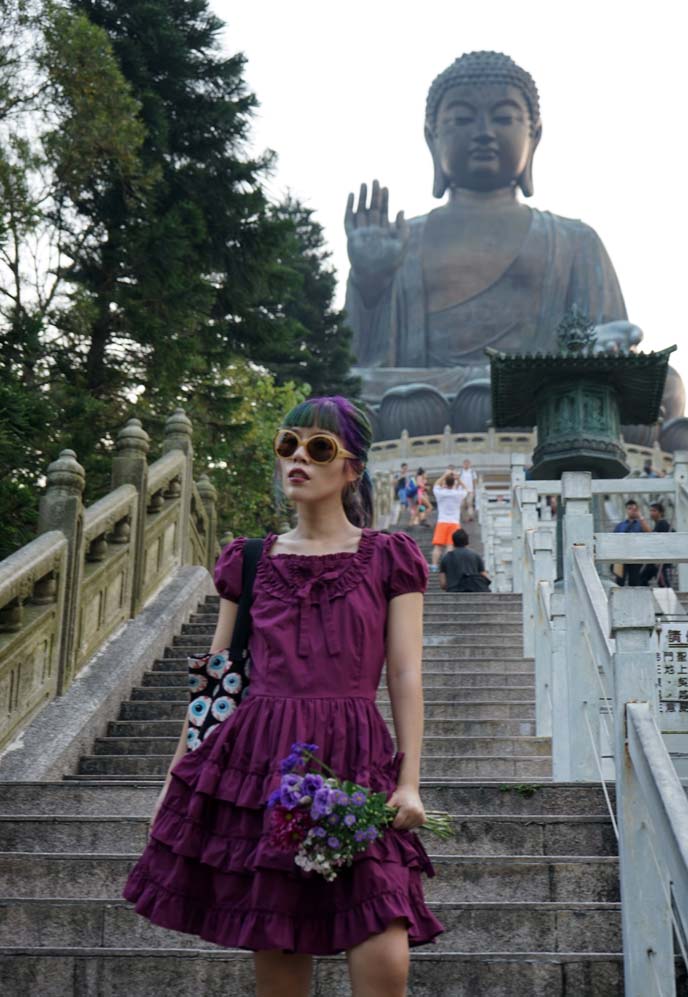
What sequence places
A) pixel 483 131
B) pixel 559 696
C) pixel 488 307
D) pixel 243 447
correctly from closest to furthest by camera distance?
pixel 559 696, pixel 243 447, pixel 488 307, pixel 483 131

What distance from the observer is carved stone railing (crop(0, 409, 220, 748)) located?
616cm

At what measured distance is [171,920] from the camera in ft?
7.82

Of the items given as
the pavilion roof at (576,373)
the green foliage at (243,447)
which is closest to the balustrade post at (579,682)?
the green foliage at (243,447)

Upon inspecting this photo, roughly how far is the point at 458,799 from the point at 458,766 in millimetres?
1142

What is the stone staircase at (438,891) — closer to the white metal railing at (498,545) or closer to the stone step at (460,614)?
the stone step at (460,614)

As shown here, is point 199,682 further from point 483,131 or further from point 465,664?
point 483,131

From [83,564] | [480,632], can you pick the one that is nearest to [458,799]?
[83,564]

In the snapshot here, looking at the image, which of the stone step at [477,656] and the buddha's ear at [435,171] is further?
the buddha's ear at [435,171]

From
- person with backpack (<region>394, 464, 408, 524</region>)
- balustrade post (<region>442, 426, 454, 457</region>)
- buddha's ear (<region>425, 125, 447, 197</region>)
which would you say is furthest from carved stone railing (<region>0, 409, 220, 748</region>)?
buddha's ear (<region>425, 125, 447, 197</region>)

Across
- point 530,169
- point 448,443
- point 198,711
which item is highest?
point 530,169

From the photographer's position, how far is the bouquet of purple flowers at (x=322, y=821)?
2277mm

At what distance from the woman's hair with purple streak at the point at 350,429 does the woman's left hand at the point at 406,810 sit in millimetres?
629

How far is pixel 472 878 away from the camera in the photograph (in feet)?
13.3

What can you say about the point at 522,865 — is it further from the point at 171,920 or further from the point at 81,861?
the point at 171,920
